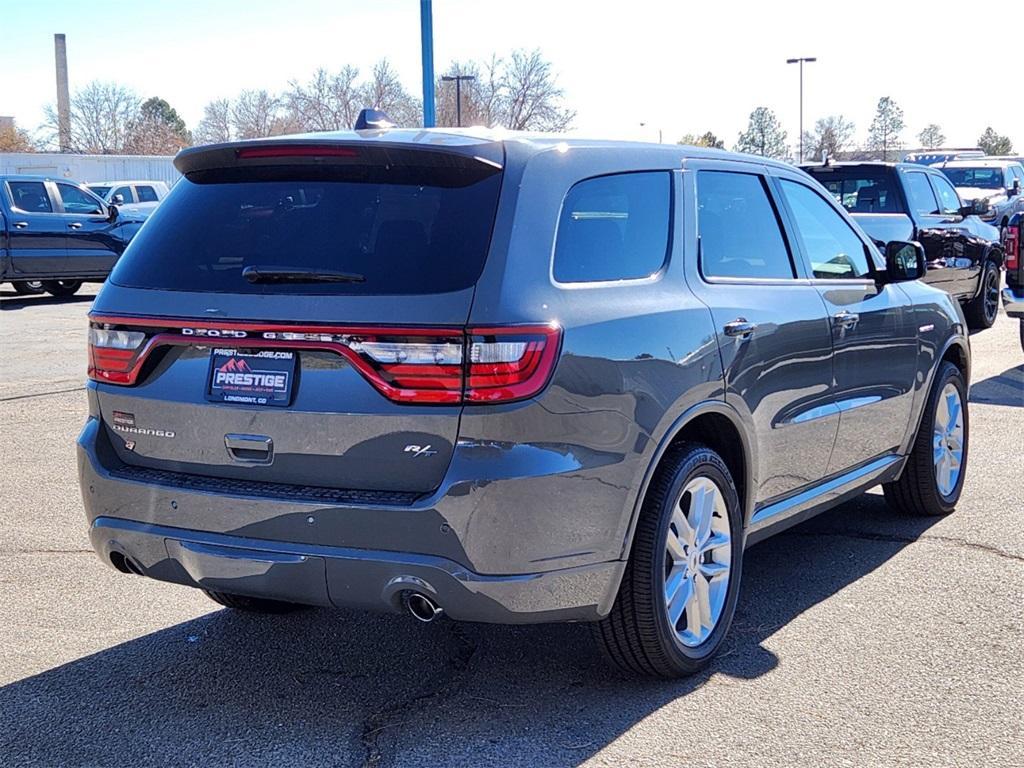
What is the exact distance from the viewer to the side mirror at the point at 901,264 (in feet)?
19.2

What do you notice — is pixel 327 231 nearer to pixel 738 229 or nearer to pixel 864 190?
pixel 738 229

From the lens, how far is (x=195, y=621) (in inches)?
196

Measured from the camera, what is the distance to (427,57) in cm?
1692

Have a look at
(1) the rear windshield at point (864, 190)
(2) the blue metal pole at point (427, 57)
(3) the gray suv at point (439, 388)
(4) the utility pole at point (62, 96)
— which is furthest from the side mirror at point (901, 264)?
(4) the utility pole at point (62, 96)

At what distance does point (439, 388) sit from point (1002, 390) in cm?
814

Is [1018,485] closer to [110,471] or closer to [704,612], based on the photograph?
[704,612]

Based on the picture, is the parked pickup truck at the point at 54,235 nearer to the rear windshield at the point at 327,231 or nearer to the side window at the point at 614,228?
the rear windshield at the point at 327,231

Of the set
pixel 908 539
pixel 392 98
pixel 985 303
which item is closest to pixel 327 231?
pixel 908 539

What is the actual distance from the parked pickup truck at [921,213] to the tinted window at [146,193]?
20.2 meters

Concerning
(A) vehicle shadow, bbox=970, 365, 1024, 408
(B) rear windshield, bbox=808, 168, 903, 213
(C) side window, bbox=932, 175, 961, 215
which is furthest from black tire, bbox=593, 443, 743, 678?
(C) side window, bbox=932, 175, 961, 215

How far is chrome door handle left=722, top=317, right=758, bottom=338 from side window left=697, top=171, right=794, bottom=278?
20 cm

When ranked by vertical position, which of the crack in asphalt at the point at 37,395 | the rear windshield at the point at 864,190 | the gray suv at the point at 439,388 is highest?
the rear windshield at the point at 864,190

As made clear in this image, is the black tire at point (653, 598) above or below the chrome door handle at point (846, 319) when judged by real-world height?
below

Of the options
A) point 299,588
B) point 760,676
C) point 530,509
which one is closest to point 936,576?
point 760,676
